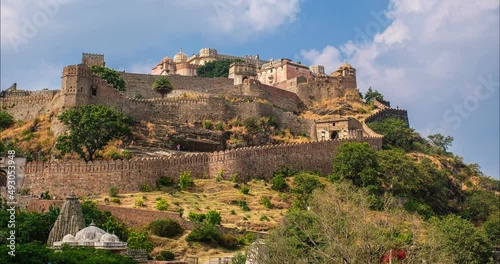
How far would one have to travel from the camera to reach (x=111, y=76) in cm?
6625

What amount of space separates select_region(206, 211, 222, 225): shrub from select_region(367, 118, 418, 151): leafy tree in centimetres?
2808

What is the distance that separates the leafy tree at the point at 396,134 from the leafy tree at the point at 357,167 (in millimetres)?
12873

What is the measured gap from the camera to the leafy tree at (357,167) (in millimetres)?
51031

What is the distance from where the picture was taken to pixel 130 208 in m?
40.3

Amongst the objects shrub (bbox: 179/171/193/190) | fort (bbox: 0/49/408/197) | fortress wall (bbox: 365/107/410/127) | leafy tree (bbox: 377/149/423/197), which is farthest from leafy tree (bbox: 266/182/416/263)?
fortress wall (bbox: 365/107/410/127)

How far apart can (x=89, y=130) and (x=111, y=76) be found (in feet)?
55.2

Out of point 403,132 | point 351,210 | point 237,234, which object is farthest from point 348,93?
point 351,210

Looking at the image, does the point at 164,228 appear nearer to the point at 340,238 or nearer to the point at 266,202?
the point at 266,202

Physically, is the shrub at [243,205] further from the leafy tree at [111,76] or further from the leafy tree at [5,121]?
the leafy tree at [5,121]

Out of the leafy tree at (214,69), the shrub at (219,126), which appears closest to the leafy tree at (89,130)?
the shrub at (219,126)

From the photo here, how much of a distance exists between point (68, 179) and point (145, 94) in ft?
86.3

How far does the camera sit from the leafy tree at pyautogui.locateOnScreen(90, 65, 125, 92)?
214ft

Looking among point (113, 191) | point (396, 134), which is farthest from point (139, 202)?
point (396, 134)

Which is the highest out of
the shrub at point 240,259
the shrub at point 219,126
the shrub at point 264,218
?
the shrub at point 219,126
